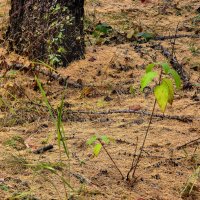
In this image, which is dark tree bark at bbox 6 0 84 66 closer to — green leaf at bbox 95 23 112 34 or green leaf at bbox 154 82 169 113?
green leaf at bbox 95 23 112 34

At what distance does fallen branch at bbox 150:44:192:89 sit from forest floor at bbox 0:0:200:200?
0.17 ft

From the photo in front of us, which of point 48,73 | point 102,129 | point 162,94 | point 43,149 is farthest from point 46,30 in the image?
point 162,94

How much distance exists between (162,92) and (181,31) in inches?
142

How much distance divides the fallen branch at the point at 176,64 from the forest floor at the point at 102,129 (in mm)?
52

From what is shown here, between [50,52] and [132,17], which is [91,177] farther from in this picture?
[132,17]

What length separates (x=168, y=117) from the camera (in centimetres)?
318

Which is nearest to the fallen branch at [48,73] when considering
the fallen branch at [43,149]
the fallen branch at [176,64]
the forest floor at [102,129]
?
the forest floor at [102,129]

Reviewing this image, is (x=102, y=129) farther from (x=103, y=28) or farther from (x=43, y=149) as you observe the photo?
(x=103, y=28)

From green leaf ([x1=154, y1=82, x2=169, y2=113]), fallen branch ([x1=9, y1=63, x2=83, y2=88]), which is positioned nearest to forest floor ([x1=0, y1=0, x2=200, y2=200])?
fallen branch ([x1=9, y1=63, x2=83, y2=88])

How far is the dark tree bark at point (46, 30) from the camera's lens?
434cm

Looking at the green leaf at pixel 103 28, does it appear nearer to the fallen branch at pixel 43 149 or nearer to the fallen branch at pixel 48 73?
the fallen branch at pixel 48 73

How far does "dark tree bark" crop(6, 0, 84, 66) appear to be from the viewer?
4336mm

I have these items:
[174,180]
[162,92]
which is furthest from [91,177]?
[162,92]

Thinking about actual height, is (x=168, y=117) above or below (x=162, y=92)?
below
